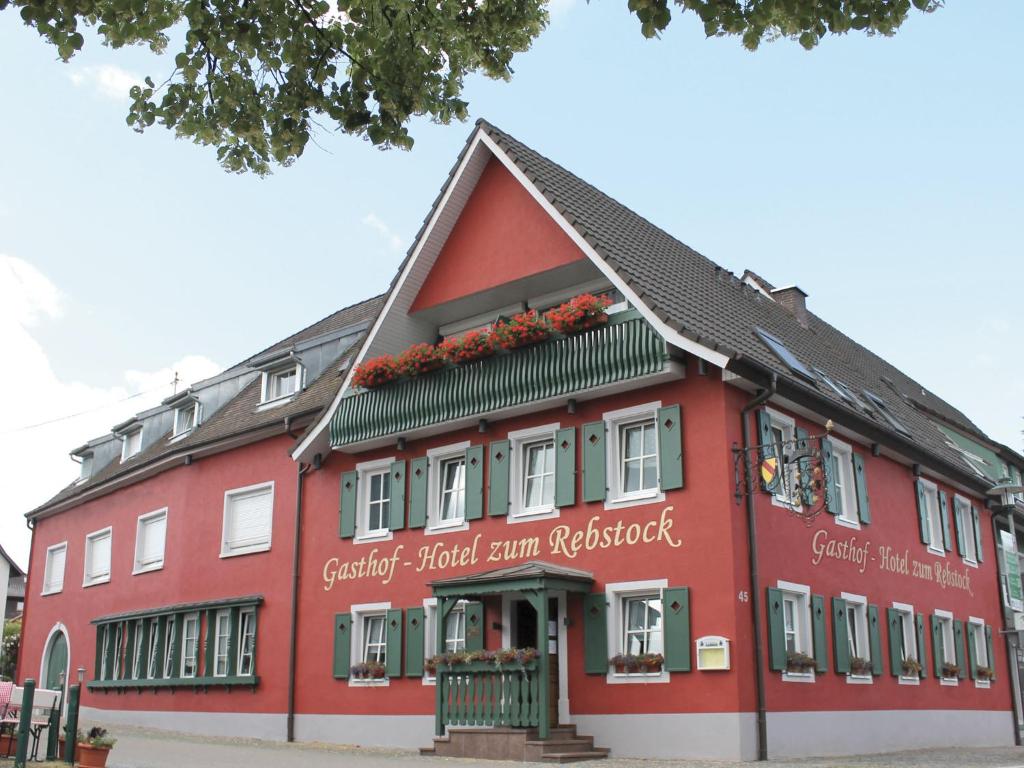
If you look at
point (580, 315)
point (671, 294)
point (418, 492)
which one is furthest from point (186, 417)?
point (671, 294)

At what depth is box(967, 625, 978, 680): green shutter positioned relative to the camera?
71.3 ft

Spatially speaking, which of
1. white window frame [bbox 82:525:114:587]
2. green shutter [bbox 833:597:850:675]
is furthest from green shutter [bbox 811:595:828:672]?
white window frame [bbox 82:525:114:587]

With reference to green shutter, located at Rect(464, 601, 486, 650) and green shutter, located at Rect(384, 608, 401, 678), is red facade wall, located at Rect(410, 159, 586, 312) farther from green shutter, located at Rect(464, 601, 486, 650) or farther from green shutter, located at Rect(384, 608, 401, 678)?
green shutter, located at Rect(384, 608, 401, 678)

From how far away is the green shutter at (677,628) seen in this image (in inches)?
595

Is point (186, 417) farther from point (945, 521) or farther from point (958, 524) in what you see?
point (958, 524)

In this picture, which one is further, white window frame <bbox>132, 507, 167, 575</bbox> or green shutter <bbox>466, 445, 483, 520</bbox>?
white window frame <bbox>132, 507, 167, 575</bbox>

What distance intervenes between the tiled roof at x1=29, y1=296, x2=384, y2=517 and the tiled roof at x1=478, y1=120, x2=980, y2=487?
152 inches

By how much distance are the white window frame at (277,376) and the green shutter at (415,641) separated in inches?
258

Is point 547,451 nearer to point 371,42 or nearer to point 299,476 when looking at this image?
point 299,476

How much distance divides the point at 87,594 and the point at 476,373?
46.8 ft

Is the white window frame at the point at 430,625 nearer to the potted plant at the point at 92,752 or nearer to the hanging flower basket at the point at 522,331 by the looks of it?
the hanging flower basket at the point at 522,331

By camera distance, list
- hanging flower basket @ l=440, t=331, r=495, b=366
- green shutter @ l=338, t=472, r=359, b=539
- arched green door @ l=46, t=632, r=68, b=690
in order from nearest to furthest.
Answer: hanging flower basket @ l=440, t=331, r=495, b=366 < green shutter @ l=338, t=472, r=359, b=539 < arched green door @ l=46, t=632, r=68, b=690

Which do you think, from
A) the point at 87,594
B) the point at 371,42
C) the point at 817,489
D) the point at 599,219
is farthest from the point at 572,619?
the point at 87,594

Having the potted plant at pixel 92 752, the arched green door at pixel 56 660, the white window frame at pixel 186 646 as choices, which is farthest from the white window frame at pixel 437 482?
the arched green door at pixel 56 660
